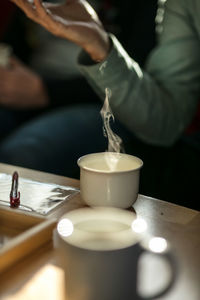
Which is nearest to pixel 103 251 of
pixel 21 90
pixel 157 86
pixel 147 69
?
pixel 157 86

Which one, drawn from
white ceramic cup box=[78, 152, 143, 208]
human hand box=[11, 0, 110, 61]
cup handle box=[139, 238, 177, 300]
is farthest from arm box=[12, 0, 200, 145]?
cup handle box=[139, 238, 177, 300]

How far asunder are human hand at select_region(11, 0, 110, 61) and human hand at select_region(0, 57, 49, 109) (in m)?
0.98

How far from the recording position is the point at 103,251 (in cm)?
75

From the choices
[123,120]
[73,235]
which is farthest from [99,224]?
[123,120]

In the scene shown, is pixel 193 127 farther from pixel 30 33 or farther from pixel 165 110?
pixel 30 33

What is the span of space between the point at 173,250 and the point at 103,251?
11 centimetres

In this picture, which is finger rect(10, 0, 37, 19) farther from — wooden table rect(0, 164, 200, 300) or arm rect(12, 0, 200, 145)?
wooden table rect(0, 164, 200, 300)

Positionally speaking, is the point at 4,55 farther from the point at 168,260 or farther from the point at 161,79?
the point at 168,260

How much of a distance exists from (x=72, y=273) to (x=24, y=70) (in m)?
1.63

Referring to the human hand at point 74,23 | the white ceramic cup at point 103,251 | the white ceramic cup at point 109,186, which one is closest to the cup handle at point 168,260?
the white ceramic cup at point 103,251

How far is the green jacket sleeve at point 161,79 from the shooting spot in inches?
49.9

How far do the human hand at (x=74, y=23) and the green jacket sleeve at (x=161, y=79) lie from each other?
4 cm

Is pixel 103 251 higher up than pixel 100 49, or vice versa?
pixel 100 49

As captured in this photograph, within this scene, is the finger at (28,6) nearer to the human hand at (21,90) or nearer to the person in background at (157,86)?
the person in background at (157,86)
